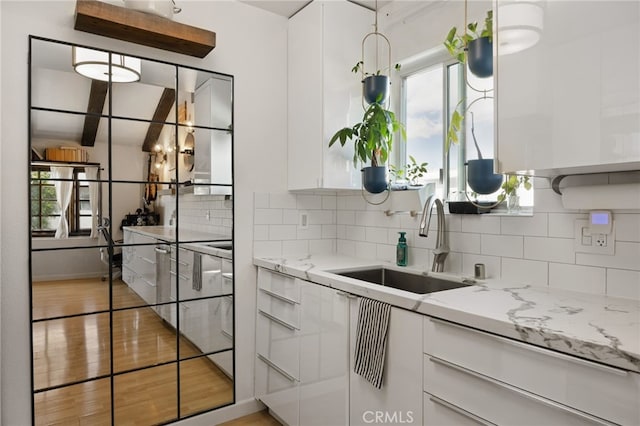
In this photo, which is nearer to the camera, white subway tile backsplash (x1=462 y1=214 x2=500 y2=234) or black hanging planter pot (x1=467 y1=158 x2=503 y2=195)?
black hanging planter pot (x1=467 y1=158 x2=503 y2=195)

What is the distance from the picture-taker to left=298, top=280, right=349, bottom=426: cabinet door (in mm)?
1781

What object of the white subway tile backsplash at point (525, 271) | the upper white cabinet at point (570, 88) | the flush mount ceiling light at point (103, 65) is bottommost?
the white subway tile backsplash at point (525, 271)

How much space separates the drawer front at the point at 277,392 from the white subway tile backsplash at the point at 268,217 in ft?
2.78

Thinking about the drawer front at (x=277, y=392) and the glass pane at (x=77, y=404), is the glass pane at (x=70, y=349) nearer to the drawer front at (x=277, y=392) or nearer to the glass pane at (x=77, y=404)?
the glass pane at (x=77, y=404)

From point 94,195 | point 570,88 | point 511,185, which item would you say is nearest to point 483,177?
point 511,185

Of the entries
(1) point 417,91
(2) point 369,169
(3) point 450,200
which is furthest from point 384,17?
(3) point 450,200

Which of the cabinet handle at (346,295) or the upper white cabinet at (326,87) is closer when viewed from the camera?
the cabinet handle at (346,295)

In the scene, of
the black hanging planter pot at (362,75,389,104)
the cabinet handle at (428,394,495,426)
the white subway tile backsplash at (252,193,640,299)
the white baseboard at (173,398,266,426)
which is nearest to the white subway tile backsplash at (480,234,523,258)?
the white subway tile backsplash at (252,193,640,299)

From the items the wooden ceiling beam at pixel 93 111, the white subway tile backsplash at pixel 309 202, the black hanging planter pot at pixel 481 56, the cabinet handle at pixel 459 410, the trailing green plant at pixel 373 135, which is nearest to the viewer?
the cabinet handle at pixel 459 410

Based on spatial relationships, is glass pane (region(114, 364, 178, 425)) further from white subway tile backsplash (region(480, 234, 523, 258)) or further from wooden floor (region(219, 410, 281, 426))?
white subway tile backsplash (region(480, 234, 523, 258))

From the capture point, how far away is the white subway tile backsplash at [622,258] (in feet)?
4.69

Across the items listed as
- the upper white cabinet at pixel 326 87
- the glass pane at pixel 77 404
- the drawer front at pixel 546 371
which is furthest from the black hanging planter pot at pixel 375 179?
the glass pane at pixel 77 404

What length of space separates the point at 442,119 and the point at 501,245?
84 cm

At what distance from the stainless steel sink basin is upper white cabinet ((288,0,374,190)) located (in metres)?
0.53
